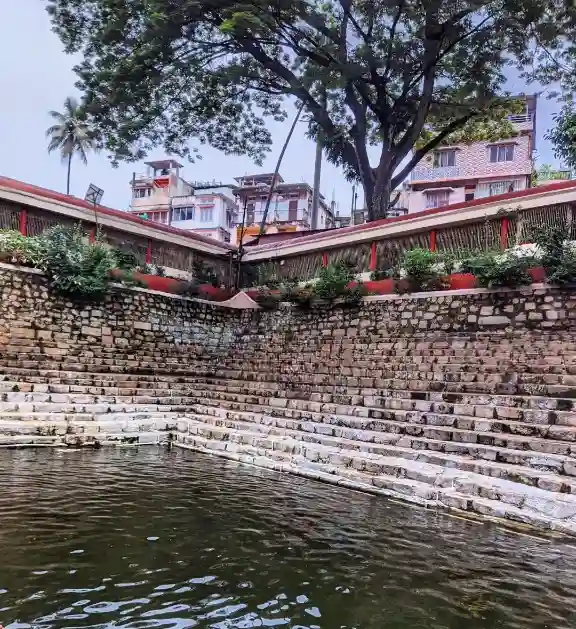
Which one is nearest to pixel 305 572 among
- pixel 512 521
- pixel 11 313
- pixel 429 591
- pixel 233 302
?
pixel 429 591

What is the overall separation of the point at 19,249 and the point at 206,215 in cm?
3140

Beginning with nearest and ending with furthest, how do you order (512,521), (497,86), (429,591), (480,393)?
(429,591)
(512,521)
(480,393)
(497,86)

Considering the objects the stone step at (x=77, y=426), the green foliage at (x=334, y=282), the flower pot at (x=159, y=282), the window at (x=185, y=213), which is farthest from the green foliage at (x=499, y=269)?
the window at (x=185, y=213)

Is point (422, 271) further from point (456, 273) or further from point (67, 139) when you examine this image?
point (67, 139)

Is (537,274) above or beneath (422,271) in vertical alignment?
beneath

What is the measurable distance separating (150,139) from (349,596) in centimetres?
1959

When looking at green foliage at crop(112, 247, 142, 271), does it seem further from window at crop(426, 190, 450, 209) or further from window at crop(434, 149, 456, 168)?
window at crop(434, 149, 456, 168)

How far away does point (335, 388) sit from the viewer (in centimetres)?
1145

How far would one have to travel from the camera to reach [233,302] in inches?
674

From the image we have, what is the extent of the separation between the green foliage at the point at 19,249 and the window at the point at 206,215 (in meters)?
30.6

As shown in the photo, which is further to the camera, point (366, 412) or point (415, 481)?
point (366, 412)

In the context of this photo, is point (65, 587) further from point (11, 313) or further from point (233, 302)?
point (233, 302)

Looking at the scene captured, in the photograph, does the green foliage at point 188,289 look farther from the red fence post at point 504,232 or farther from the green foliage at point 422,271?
the red fence post at point 504,232

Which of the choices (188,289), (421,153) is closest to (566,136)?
(421,153)
